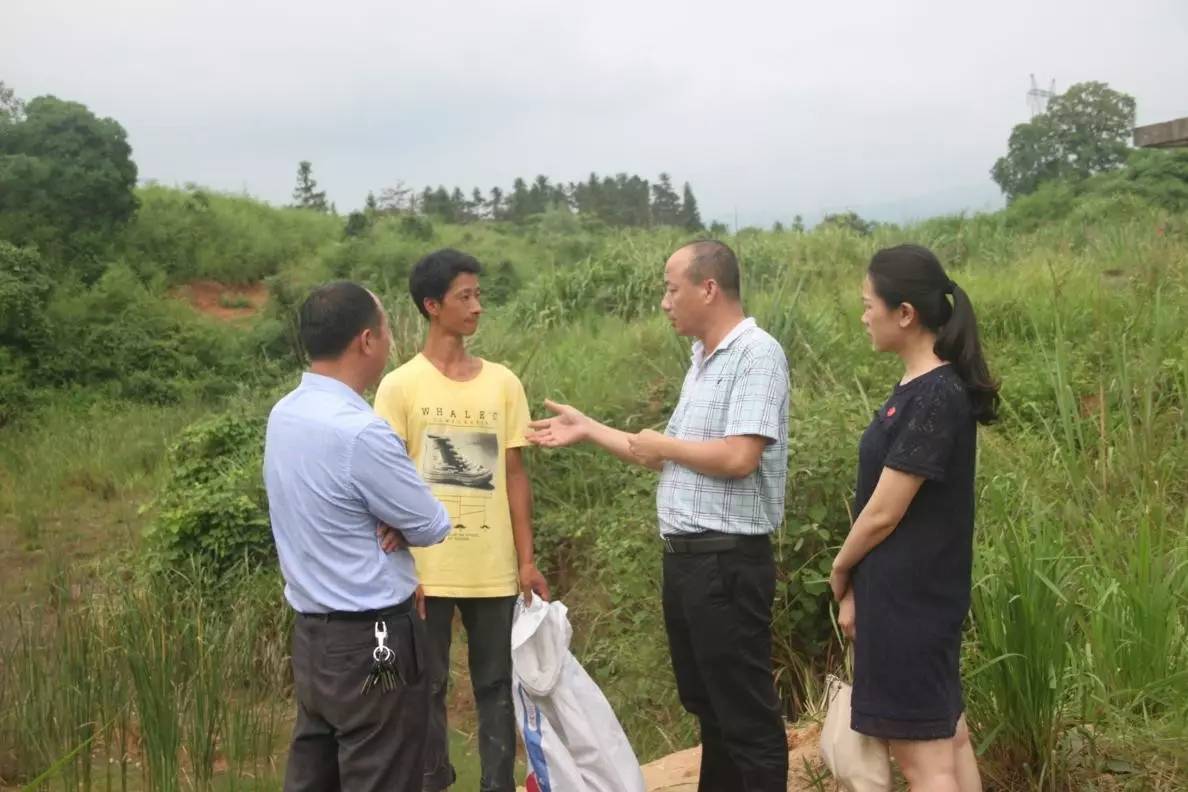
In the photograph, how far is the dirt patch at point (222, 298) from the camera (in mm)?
18547

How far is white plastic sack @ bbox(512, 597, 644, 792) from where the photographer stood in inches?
135

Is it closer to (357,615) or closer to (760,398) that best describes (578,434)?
(760,398)

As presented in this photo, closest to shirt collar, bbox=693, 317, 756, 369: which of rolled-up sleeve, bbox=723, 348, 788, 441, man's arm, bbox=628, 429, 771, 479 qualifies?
rolled-up sleeve, bbox=723, 348, 788, 441

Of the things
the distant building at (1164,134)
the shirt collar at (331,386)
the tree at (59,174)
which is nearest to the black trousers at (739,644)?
the shirt collar at (331,386)

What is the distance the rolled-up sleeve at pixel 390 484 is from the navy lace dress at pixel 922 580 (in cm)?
111

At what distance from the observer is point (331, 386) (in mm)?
2885

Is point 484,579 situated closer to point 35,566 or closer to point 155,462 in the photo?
point 35,566

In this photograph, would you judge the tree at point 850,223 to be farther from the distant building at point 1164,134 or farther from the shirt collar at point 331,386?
the shirt collar at point 331,386

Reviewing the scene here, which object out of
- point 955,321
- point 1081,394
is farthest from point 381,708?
point 1081,394

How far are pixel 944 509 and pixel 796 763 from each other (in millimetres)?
1597

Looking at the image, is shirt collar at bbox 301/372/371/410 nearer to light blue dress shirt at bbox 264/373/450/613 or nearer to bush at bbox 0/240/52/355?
light blue dress shirt at bbox 264/373/450/613

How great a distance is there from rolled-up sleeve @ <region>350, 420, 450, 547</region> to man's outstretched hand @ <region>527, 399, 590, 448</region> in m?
0.56

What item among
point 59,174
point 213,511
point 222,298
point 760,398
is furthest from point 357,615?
point 222,298

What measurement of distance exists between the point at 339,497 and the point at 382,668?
0.43 m
